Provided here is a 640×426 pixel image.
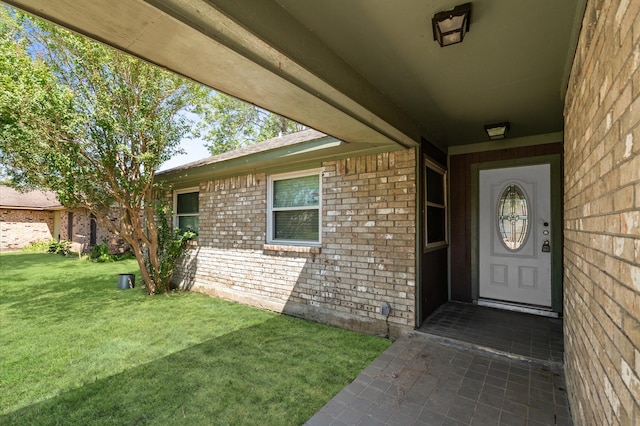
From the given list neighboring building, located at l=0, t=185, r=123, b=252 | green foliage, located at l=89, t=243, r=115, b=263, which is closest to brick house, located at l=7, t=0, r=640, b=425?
green foliage, located at l=89, t=243, r=115, b=263

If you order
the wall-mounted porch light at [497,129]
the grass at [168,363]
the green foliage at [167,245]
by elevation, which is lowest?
the grass at [168,363]

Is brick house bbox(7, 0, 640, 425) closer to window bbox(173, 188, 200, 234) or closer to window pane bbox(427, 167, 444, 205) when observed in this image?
window pane bbox(427, 167, 444, 205)

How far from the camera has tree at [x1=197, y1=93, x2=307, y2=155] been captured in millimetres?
15539

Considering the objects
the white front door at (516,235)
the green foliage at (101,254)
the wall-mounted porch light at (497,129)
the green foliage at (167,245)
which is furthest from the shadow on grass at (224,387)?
the green foliage at (101,254)

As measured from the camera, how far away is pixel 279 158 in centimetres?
468

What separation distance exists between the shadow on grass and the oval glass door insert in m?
2.57

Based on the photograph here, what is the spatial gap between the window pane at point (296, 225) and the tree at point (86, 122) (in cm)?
279

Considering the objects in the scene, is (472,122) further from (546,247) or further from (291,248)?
(291,248)

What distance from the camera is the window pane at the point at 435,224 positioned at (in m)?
4.21

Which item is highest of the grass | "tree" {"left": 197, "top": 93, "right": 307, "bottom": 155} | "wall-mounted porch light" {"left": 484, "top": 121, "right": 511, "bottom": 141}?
"tree" {"left": 197, "top": 93, "right": 307, "bottom": 155}

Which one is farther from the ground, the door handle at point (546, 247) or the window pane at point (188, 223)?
the window pane at point (188, 223)

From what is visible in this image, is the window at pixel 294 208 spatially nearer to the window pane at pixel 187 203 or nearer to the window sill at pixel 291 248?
the window sill at pixel 291 248

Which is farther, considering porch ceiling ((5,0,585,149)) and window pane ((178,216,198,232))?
window pane ((178,216,198,232))

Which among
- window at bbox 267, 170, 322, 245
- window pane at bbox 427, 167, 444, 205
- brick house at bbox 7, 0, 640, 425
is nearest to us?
brick house at bbox 7, 0, 640, 425
